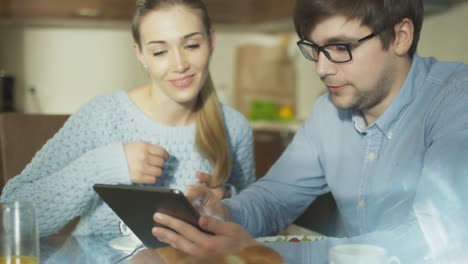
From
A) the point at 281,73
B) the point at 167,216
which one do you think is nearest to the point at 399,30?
the point at 167,216

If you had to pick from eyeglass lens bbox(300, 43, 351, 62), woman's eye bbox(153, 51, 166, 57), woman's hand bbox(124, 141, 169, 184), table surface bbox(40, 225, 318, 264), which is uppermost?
woman's eye bbox(153, 51, 166, 57)

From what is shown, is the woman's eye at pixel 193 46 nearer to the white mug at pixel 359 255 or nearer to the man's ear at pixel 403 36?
the man's ear at pixel 403 36

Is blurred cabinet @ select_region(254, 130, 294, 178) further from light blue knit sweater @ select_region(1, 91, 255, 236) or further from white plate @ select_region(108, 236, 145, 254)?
white plate @ select_region(108, 236, 145, 254)

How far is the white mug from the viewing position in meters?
0.61

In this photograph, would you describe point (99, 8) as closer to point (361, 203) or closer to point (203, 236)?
point (361, 203)

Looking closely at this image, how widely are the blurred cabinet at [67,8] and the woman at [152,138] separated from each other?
1.76 metres

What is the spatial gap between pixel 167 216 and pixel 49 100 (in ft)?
7.66

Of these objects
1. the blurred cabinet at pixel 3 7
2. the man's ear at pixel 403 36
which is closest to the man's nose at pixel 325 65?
the man's ear at pixel 403 36

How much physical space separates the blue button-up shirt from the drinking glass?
0.91 ft

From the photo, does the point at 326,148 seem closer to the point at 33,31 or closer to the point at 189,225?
the point at 189,225

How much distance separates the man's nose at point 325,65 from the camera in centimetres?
87

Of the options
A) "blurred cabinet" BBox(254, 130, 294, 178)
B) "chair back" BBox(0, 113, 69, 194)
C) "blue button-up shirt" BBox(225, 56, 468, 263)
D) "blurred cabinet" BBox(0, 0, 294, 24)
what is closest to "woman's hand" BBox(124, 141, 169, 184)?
"blue button-up shirt" BBox(225, 56, 468, 263)

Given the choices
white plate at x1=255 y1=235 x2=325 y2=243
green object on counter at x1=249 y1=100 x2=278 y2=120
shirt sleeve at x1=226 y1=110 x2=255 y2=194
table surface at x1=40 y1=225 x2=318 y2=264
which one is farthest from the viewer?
green object on counter at x1=249 y1=100 x2=278 y2=120

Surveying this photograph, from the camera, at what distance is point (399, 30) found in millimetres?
897
